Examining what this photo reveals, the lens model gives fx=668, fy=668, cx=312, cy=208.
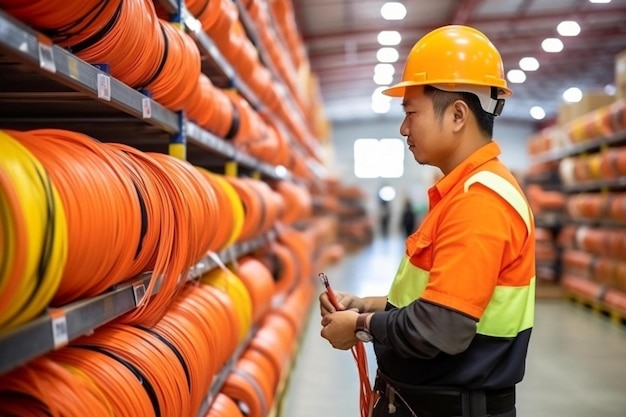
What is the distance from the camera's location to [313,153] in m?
13.8

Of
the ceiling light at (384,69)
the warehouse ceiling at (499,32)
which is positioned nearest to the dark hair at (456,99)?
the warehouse ceiling at (499,32)

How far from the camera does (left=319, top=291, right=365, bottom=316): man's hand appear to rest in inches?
89.2

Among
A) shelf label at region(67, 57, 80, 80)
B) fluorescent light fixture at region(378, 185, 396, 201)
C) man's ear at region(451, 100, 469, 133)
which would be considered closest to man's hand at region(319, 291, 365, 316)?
man's ear at region(451, 100, 469, 133)

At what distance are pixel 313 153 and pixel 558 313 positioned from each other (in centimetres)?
634

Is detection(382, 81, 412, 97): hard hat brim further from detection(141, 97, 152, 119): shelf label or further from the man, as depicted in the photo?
detection(141, 97, 152, 119): shelf label

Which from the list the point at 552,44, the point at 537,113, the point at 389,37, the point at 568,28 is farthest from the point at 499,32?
the point at 537,113

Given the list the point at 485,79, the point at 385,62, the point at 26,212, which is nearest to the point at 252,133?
the point at 485,79

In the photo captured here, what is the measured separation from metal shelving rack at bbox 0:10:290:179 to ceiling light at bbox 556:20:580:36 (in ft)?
30.8

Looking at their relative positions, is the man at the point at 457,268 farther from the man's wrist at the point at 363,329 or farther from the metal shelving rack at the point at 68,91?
the metal shelving rack at the point at 68,91

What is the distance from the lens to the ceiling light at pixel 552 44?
12.8 metres

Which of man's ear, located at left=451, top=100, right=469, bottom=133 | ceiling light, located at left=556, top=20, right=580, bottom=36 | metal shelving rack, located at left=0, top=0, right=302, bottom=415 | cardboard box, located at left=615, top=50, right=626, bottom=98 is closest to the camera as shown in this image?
metal shelving rack, located at left=0, top=0, right=302, bottom=415

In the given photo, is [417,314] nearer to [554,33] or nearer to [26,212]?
[26,212]

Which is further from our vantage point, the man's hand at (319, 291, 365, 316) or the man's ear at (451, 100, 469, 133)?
the man's hand at (319, 291, 365, 316)

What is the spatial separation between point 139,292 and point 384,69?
57.3ft
